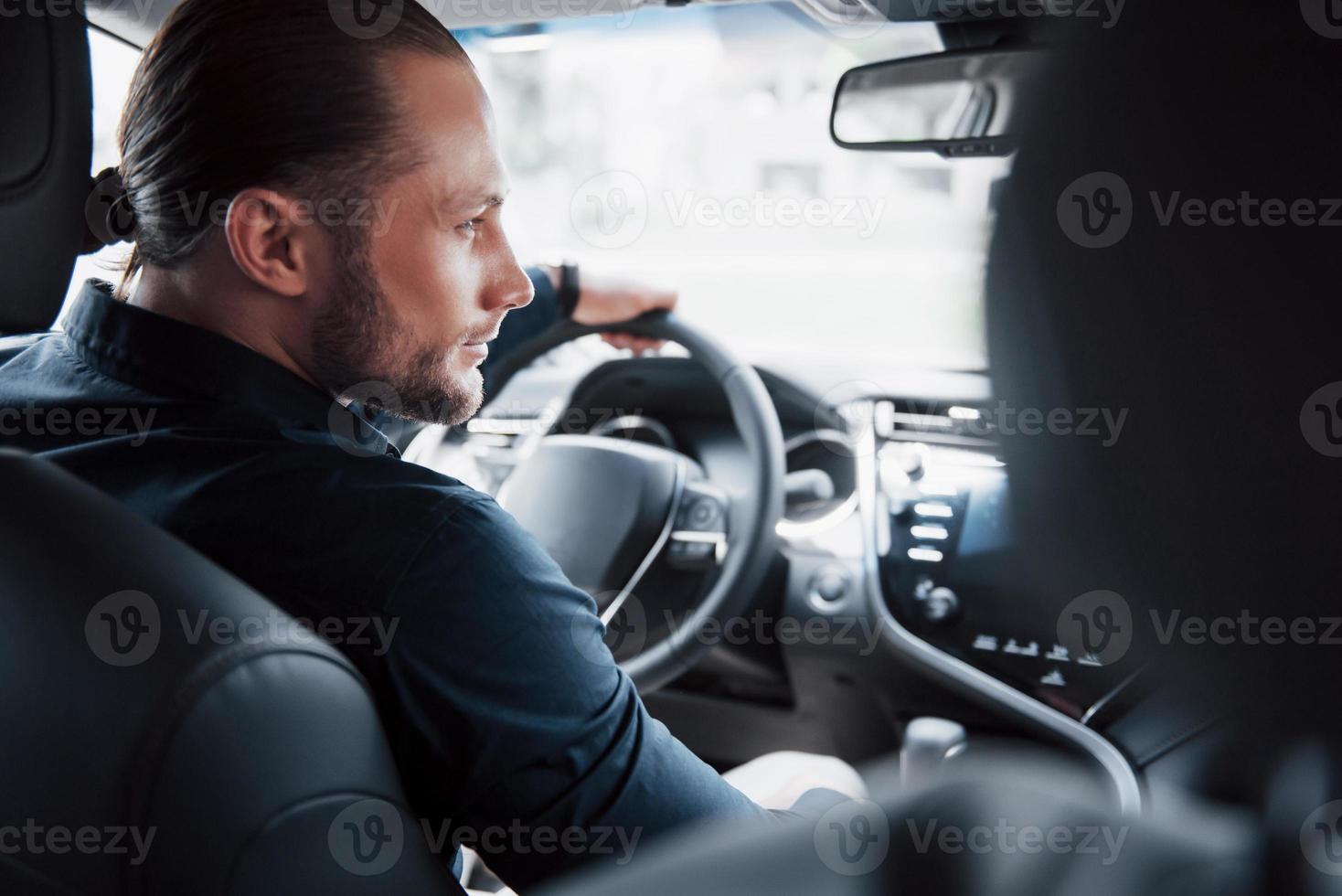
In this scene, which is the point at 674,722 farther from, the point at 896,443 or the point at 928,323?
the point at 928,323

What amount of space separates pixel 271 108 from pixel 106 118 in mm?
733

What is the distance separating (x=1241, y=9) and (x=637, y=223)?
2.52 meters

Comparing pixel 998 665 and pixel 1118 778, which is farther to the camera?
pixel 998 665

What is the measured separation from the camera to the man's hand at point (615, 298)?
186cm

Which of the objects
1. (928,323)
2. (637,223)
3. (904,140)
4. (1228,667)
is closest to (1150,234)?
(1228,667)

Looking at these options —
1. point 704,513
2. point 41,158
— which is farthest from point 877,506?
point 41,158

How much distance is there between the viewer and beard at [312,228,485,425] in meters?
1.08

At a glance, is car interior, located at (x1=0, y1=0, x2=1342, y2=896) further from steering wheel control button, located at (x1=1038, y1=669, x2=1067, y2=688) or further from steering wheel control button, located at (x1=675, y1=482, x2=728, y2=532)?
steering wheel control button, located at (x1=675, y1=482, x2=728, y2=532)

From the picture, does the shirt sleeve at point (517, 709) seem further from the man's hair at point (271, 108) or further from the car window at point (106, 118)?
the car window at point (106, 118)

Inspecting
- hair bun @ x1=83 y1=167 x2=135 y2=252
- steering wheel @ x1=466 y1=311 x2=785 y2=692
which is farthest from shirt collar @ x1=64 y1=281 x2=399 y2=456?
steering wheel @ x1=466 y1=311 x2=785 y2=692

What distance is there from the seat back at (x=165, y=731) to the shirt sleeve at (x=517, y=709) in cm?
9

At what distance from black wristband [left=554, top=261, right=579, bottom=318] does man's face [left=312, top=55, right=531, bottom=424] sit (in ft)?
2.36

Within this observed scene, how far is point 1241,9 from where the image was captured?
1.31ft

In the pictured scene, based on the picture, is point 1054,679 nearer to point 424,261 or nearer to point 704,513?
point 704,513
